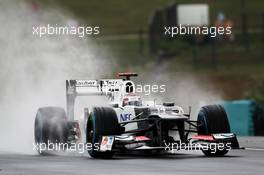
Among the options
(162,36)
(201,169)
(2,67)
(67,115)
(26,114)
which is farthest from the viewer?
(162,36)

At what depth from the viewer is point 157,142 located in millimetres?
18844

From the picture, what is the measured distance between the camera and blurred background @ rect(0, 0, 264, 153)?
25688 mm

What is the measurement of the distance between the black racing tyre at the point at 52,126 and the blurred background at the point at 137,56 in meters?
2.36

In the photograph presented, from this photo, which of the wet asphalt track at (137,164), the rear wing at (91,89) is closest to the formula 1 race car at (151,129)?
the wet asphalt track at (137,164)

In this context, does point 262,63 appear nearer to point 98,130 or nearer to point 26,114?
point 26,114

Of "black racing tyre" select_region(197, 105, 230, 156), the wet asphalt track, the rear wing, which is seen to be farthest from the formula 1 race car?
the rear wing

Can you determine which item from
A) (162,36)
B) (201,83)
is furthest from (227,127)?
(162,36)

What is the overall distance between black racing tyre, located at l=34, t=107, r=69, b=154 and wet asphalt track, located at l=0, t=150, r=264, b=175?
0.80 m

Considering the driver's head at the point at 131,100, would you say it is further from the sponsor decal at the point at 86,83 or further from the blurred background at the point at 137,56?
the blurred background at the point at 137,56

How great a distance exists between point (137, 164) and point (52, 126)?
3967mm

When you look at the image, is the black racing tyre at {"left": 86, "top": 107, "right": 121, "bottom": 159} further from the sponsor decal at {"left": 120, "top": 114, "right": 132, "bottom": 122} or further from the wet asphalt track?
the sponsor decal at {"left": 120, "top": 114, "right": 132, "bottom": 122}

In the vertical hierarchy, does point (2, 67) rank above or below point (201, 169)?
Result: above

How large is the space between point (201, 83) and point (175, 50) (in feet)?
24.7

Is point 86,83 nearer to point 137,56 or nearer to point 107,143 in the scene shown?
point 107,143
